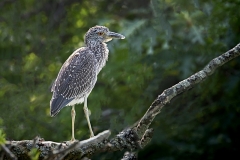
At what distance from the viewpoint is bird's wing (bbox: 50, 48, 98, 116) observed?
691 centimetres

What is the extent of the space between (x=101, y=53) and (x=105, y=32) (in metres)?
0.27

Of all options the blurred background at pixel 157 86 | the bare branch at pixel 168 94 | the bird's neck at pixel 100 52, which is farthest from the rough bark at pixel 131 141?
the blurred background at pixel 157 86

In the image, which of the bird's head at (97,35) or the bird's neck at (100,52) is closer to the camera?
the bird's neck at (100,52)

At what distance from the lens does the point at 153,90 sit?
8.83 metres

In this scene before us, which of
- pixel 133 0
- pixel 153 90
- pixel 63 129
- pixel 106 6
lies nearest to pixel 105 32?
pixel 153 90

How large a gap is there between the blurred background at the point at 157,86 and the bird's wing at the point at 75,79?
0.95m

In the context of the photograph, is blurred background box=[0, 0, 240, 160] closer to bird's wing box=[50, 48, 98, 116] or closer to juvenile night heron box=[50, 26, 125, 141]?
juvenile night heron box=[50, 26, 125, 141]

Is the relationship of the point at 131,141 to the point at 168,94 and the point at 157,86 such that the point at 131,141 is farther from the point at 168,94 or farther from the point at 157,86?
the point at 157,86

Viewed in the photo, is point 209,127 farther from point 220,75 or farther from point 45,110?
point 45,110

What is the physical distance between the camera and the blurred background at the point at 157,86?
8594 mm

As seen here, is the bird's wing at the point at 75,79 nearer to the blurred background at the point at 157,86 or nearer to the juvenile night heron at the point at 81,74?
the juvenile night heron at the point at 81,74

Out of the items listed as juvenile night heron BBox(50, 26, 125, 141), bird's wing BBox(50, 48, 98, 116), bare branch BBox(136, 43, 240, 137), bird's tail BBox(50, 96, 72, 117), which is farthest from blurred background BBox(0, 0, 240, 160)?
bare branch BBox(136, 43, 240, 137)

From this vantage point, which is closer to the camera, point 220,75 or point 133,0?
point 220,75

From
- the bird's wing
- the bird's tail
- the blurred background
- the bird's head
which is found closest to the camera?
the bird's tail
